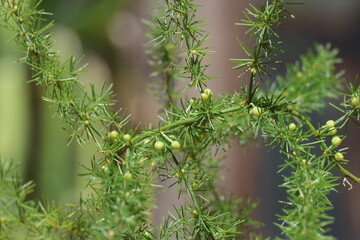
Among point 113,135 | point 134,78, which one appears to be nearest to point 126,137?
point 113,135

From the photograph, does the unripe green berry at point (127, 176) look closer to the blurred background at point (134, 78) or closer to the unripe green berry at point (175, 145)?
the unripe green berry at point (175, 145)

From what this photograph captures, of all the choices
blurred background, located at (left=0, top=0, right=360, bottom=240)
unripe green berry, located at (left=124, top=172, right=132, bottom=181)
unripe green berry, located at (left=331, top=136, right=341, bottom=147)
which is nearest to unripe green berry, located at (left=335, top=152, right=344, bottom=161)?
unripe green berry, located at (left=331, top=136, right=341, bottom=147)

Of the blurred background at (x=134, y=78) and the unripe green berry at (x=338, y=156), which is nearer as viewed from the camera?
the unripe green berry at (x=338, y=156)

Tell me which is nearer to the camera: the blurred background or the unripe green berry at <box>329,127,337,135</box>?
the unripe green berry at <box>329,127,337,135</box>

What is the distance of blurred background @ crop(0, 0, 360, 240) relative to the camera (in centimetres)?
100

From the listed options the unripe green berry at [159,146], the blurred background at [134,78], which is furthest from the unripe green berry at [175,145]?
the blurred background at [134,78]

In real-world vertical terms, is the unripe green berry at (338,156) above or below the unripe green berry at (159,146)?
below

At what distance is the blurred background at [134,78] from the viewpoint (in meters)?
1.00

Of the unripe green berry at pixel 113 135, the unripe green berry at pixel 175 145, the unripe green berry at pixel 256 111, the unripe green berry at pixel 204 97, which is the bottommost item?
the unripe green berry at pixel 113 135

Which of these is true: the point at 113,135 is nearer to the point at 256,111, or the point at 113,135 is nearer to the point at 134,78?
the point at 256,111

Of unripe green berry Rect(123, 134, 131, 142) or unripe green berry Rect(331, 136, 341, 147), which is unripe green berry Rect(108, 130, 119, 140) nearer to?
unripe green berry Rect(123, 134, 131, 142)

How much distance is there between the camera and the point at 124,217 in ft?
0.67

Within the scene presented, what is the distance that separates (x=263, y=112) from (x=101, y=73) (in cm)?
120

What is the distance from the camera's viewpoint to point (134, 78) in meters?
1.35
